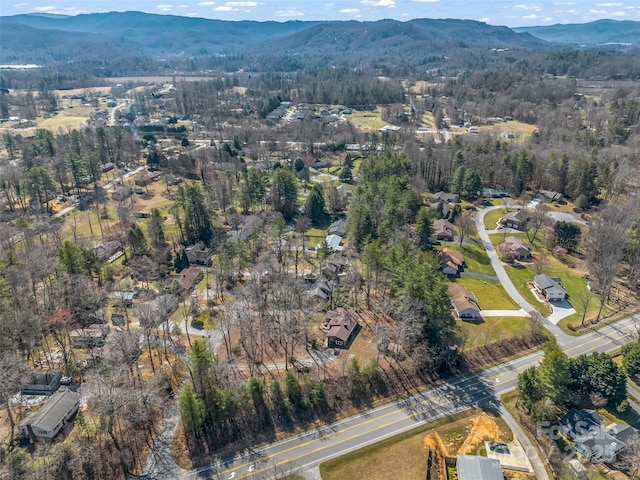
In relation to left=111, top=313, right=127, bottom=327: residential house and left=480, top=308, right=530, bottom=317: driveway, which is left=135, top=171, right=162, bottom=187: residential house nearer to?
left=111, top=313, right=127, bottom=327: residential house

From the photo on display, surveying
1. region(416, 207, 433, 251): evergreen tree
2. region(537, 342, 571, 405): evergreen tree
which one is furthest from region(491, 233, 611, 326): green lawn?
region(537, 342, 571, 405): evergreen tree

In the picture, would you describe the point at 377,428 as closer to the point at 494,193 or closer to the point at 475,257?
the point at 475,257

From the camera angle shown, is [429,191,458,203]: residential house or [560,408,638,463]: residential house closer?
[560,408,638,463]: residential house

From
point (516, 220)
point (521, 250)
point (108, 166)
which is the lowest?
point (521, 250)

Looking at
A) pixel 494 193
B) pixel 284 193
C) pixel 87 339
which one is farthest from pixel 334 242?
pixel 494 193

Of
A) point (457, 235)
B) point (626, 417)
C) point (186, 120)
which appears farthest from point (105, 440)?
point (186, 120)

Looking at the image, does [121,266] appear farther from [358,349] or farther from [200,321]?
[358,349]

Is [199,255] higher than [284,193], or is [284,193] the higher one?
[284,193]
